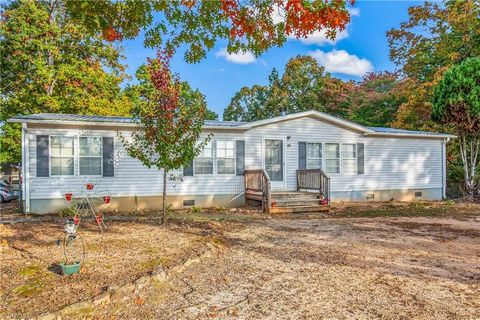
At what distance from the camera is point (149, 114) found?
8.11 metres

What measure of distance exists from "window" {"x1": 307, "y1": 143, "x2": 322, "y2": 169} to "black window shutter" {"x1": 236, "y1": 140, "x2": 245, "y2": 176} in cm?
275

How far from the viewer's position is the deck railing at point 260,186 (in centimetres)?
1116

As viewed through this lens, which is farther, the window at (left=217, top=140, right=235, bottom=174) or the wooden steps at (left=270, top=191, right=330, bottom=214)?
the window at (left=217, top=140, right=235, bottom=174)

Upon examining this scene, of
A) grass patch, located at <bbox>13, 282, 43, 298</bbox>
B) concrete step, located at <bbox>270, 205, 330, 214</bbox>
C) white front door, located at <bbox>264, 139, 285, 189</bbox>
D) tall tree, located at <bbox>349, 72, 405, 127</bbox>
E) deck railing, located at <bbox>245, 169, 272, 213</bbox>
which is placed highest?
tall tree, located at <bbox>349, 72, 405, 127</bbox>

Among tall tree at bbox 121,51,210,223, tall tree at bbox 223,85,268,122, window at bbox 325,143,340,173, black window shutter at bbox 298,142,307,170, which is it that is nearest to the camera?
tall tree at bbox 121,51,210,223

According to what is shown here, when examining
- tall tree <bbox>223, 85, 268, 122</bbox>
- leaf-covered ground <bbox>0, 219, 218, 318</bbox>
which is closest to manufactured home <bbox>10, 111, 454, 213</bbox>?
leaf-covered ground <bbox>0, 219, 218, 318</bbox>

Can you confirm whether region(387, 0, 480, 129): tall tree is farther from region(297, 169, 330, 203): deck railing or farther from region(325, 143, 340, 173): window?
region(297, 169, 330, 203): deck railing

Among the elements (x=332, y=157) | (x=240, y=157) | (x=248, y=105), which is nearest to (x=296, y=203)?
(x=240, y=157)

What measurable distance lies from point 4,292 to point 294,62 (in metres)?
27.2

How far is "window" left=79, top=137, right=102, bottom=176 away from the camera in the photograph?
35.9ft

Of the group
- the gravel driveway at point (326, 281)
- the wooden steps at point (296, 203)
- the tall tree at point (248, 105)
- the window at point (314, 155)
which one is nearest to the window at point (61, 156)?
the gravel driveway at point (326, 281)

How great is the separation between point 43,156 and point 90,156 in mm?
1291

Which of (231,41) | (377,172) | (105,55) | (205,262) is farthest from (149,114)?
(105,55)

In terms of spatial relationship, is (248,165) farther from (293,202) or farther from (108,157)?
(108,157)
